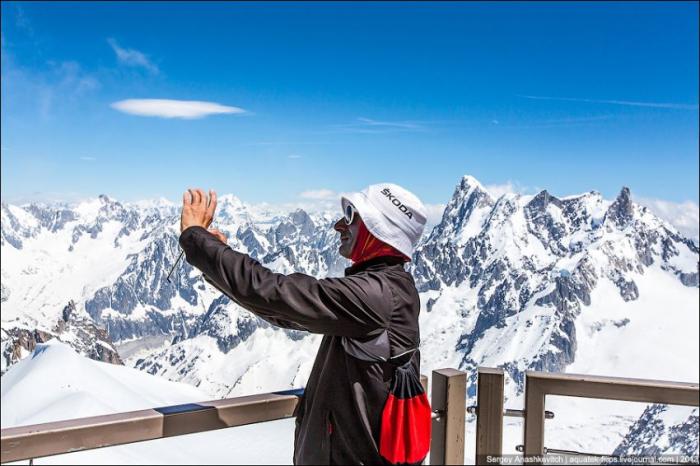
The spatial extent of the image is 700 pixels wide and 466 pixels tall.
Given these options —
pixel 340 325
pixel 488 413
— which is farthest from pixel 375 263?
pixel 488 413

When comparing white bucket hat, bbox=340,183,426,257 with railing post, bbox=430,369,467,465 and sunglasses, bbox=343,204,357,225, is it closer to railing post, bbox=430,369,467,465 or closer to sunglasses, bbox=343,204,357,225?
sunglasses, bbox=343,204,357,225

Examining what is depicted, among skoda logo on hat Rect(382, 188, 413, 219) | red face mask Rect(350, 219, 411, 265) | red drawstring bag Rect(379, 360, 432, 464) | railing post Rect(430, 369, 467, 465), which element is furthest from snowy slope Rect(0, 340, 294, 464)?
skoda logo on hat Rect(382, 188, 413, 219)

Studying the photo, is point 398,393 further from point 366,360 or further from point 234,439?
point 234,439

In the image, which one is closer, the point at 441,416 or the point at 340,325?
the point at 340,325

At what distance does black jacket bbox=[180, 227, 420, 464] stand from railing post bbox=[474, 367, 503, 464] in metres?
0.85

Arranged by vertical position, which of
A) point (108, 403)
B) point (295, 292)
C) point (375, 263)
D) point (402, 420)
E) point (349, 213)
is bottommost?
point (108, 403)

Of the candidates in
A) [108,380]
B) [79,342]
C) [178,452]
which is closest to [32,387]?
[108,380]

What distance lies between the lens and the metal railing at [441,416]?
2258 mm

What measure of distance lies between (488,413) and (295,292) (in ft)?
5.23

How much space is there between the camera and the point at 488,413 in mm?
3137

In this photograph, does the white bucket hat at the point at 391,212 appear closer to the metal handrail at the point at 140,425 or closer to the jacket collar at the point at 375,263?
the jacket collar at the point at 375,263

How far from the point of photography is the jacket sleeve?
201 cm

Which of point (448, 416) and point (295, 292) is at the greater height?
point (295, 292)

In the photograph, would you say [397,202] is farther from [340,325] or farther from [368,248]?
[340,325]
